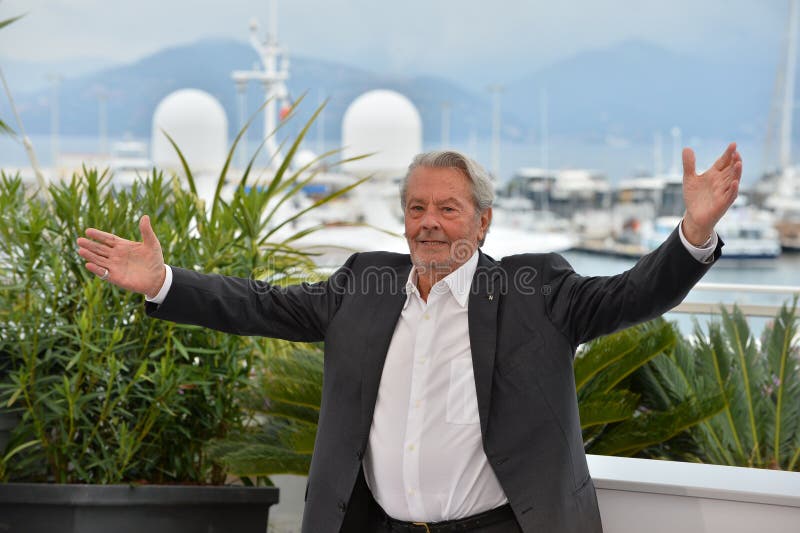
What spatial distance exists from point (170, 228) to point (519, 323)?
49.5 inches

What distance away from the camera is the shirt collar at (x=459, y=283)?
1.63m

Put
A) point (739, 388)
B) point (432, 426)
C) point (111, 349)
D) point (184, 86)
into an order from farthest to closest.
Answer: point (184, 86), point (739, 388), point (111, 349), point (432, 426)

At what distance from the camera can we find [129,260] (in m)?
1.58

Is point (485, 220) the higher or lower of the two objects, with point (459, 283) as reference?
higher

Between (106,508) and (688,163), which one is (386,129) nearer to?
(106,508)

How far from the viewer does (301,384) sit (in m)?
2.42

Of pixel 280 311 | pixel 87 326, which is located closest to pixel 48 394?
pixel 87 326

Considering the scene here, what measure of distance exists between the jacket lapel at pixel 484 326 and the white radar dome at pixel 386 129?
40.6 feet

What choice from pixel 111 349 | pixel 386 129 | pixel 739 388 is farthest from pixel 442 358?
pixel 386 129

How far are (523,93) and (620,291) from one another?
4639 cm

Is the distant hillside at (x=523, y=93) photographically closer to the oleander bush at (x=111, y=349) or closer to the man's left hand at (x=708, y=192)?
the oleander bush at (x=111, y=349)

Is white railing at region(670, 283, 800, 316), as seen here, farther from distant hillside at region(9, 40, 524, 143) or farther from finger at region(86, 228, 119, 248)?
distant hillside at region(9, 40, 524, 143)

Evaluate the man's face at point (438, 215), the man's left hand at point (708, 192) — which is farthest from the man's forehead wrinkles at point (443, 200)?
the man's left hand at point (708, 192)

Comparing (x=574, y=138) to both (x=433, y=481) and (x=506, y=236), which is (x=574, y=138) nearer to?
(x=506, y=236)
